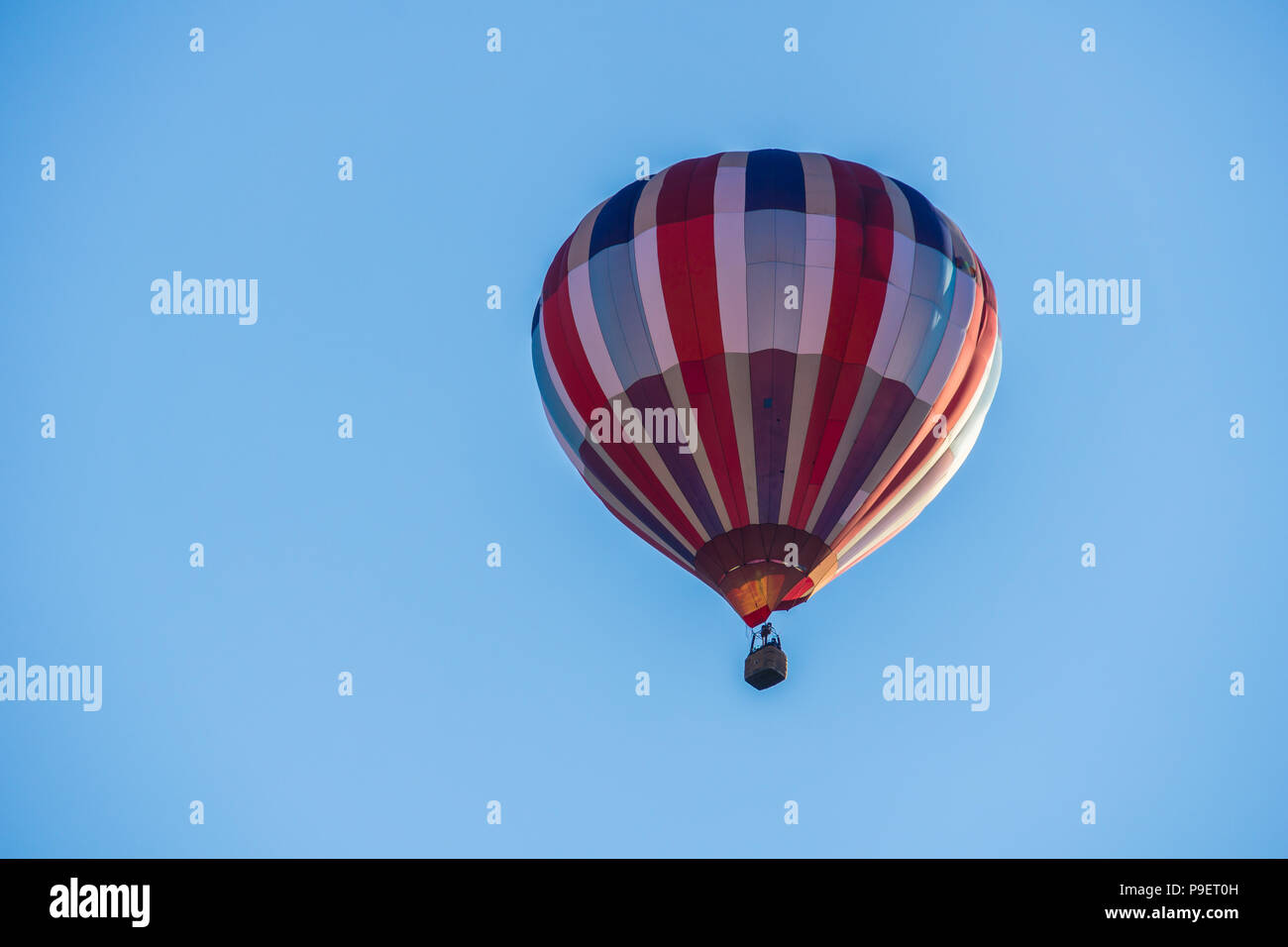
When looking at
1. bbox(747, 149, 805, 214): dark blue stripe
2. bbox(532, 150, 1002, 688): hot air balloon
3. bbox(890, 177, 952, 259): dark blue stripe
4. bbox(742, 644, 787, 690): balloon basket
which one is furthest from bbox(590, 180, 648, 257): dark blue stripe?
bbox(742, 644, 787, 690): balloon basket

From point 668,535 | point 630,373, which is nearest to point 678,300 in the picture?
point 630,373

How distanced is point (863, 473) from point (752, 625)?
186cm

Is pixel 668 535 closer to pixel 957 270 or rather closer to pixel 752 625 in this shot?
pixel 752 625

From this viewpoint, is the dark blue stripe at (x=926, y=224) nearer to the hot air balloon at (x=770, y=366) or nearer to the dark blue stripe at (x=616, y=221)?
the hot air balloon at (x=770, y=366)

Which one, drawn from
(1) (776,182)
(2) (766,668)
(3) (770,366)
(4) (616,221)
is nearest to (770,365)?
(3) (770,366)

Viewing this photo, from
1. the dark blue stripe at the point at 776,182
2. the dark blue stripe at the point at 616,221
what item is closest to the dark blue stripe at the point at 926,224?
the dark blue stripe at the point at 776,182

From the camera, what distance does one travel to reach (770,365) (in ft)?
65.0

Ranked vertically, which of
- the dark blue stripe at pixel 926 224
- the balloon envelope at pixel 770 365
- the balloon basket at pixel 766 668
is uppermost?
the dark blue stripe at pixel 926 224

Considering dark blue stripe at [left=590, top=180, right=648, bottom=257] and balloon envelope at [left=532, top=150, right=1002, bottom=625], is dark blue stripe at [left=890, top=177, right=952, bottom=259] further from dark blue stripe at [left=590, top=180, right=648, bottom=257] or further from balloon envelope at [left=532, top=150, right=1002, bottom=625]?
dark blue stripe at [left=590, top=180, right=648, bottom=257]

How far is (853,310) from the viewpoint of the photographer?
65.5 ft

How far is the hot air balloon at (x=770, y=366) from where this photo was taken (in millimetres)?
19672

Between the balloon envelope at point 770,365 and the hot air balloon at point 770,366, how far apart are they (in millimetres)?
20

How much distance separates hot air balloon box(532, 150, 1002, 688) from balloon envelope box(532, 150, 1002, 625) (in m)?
0.02

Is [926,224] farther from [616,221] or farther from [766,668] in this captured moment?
[766,668]
